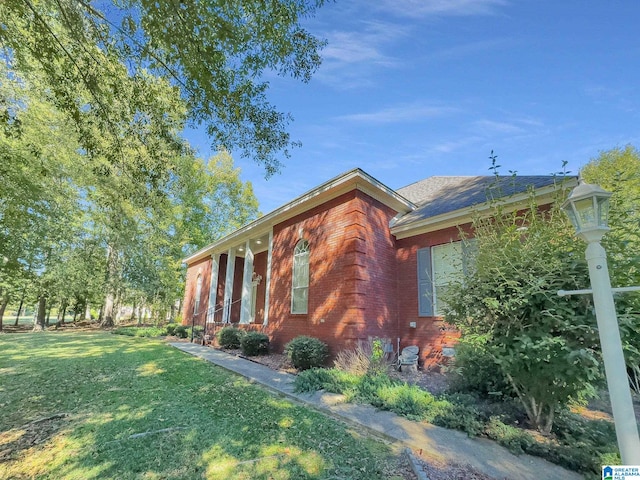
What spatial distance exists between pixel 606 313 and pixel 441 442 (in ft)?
8.62

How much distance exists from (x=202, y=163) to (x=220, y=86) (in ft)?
79.3

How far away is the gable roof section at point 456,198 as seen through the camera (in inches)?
276

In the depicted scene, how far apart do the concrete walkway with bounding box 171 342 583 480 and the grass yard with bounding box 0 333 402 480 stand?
0.33 meters

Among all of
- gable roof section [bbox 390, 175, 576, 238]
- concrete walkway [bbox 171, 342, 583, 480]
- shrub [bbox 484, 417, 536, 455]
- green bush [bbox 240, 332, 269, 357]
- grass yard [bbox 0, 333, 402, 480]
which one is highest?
gable roof section [bbox 390, 175, 576, 238]

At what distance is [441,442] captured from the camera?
3.91m

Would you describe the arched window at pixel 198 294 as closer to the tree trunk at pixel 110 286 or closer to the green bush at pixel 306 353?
the tree trunk at pixel 110 286

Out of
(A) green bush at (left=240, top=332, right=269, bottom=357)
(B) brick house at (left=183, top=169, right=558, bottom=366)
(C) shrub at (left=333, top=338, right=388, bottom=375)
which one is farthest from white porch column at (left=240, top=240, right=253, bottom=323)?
(C) shrub at (left=333, top=338, right=388, bottom=375)

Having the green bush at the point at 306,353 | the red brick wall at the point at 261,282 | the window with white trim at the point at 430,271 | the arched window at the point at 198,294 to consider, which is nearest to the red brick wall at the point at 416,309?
the window with white trim at the point at 430,271

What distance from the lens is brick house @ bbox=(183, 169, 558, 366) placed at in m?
8.33

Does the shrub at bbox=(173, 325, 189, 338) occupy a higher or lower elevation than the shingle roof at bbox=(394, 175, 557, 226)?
lower

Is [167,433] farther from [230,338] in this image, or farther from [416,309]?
[230,338]

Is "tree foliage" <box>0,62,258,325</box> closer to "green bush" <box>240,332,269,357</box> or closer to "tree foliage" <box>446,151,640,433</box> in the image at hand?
"green bush" <box>240,332,269,357</box>

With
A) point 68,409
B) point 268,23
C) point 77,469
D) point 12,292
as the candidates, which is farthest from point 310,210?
point 12,292

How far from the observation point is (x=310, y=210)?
10344 millimetres
